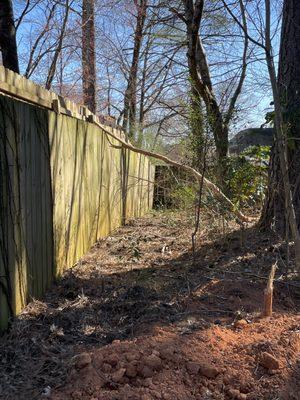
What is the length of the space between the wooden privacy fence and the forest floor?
26cm

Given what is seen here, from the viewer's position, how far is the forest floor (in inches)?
104

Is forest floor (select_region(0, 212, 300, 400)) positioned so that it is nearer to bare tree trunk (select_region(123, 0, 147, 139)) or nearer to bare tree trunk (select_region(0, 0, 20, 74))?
bare tree trunk (select_region(0, 0, 20, 74))

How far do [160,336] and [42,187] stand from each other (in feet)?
6.26

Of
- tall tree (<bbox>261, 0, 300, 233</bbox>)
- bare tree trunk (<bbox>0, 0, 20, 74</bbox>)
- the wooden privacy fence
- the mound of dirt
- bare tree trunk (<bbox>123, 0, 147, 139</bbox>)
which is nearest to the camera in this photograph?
the mound of dirt

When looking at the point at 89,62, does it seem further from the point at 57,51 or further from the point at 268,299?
the point at 268,299

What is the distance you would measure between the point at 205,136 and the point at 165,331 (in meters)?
3.10

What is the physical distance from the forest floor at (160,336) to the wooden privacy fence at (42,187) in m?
0.26

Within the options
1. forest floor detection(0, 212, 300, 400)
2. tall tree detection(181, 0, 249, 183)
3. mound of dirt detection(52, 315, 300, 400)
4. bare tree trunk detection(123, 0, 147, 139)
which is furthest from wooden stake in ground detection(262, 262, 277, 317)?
bare tree trunk detection(123, 0, 147, 139)

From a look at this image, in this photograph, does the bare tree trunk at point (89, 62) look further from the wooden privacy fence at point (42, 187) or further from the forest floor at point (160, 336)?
the forest floor at point (160, 336)

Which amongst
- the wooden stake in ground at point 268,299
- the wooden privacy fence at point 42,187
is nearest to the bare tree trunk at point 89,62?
the wooden privacy fence at point 42,187

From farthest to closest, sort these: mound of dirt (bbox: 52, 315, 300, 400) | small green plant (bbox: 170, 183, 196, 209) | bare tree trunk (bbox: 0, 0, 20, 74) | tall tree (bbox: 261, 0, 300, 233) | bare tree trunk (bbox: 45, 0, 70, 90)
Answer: bare tree trunk (bbox: 45, 0, 70, 90), bare tree trunk (bbox: 0, 0, 20, 74), small green plant (bbox: 170, 183, 196, 209), tall tree (bbox: 261, 0, 300, 233), mound of dirt (bbox: 52, 315, 300, 400)

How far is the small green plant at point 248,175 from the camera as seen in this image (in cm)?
700

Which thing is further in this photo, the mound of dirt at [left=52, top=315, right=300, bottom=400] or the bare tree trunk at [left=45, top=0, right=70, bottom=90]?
the bare tree trunk at [left=45, top=0, right=70, bottom=90]

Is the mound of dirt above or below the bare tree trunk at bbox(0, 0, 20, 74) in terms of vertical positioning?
below
